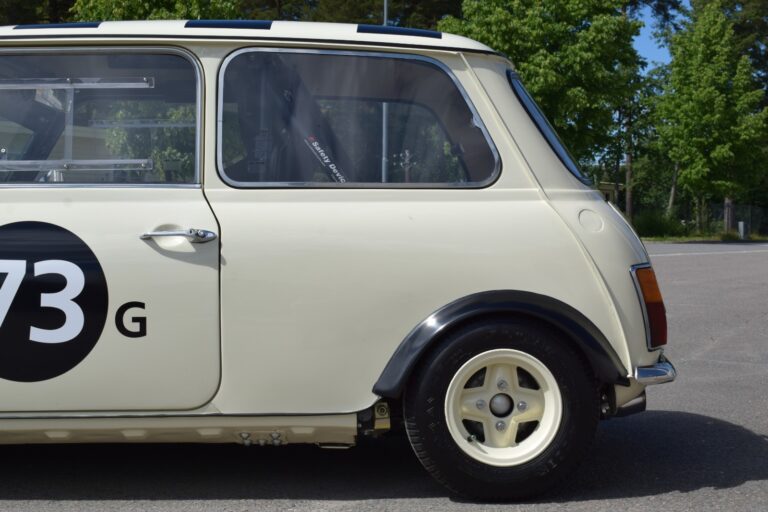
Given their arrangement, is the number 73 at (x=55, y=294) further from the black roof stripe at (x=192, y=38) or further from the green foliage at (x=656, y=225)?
the green foliage at (x=656, y=225)

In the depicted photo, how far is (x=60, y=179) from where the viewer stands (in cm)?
405

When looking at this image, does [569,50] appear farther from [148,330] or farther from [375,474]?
[148,330]

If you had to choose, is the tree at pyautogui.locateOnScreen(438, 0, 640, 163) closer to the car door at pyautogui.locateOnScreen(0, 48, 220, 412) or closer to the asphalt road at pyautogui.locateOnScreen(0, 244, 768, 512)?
the asphalt road at pyautogui.locateOnScreen(0, 244, 768, 512)

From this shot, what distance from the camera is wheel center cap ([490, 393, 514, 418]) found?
4004 millimetres

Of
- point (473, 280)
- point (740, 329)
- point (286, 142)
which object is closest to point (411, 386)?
point (473, 280)

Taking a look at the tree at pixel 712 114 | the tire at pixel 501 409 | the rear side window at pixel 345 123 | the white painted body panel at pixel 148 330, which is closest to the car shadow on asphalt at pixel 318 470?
the tire at pixel 501 409

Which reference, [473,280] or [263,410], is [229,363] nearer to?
[263,410]

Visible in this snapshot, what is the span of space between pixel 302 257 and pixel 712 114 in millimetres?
42197

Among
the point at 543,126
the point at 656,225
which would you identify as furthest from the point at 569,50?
the point at 543,126

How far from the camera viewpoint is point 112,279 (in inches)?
151

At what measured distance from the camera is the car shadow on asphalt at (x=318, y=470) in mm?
4219

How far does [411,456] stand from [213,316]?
57.7 inches

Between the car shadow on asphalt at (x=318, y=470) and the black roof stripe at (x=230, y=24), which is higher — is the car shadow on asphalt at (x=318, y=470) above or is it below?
below

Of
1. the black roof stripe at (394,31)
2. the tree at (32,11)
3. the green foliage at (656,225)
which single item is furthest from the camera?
the green foliage at (656,225)
